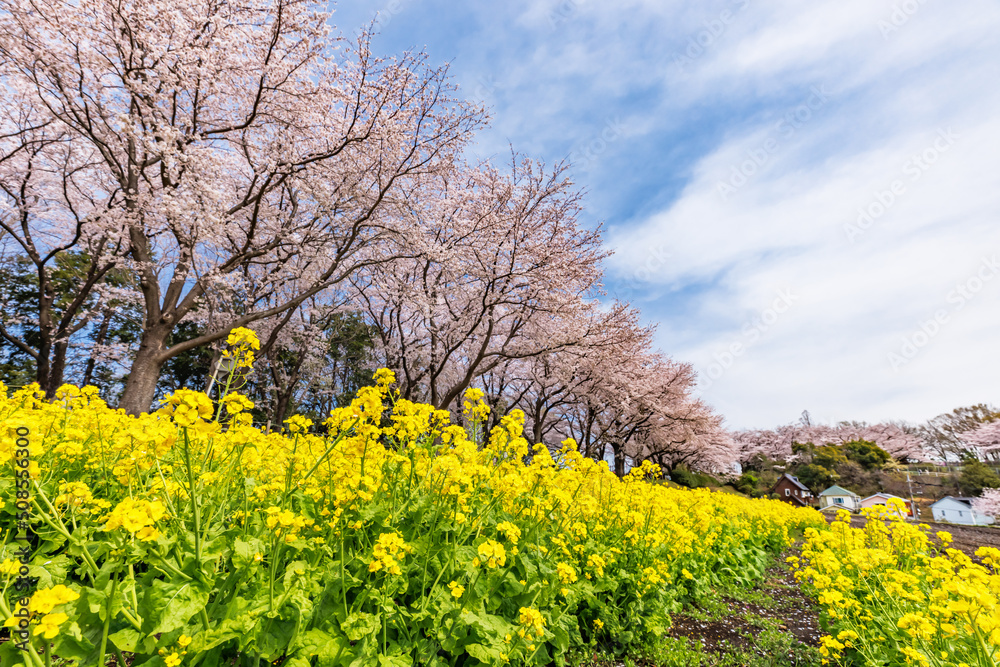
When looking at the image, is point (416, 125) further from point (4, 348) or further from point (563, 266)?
point (4, 348)

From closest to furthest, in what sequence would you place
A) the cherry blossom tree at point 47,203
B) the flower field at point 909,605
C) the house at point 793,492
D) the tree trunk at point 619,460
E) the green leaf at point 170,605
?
the green leaf at point 170,605, the flower field at point 909,605, the cherry blossom tree at point 47,203, the tree trunk at point 619,460, the house at point 793,492

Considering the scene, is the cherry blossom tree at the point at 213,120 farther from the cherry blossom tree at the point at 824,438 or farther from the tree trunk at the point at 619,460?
the cherry blossom tree at the point at 824,438

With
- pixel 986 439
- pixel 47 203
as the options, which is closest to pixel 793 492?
pixel 986 439

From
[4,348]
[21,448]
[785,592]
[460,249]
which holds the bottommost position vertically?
[785,592]

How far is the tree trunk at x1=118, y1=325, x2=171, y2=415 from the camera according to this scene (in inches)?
366

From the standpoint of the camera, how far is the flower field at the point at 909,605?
8.00 feet

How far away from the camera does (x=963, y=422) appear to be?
141ft

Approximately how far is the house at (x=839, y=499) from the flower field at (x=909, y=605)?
34073mm

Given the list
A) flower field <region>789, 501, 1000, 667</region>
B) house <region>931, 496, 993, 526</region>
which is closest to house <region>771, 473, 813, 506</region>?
house <region>931, 496, 993, 526</region>

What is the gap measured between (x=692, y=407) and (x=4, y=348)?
3439 cm

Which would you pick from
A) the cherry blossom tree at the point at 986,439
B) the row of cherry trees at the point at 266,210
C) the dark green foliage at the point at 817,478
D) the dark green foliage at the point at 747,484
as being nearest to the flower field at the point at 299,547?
the row of cherry trees at the point at 266,210

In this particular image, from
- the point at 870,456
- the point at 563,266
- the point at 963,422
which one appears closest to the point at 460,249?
the point at 563,266

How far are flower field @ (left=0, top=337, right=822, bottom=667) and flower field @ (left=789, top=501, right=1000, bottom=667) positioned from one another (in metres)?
1.49

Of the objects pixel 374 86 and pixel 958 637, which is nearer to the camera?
pixel 958 637
